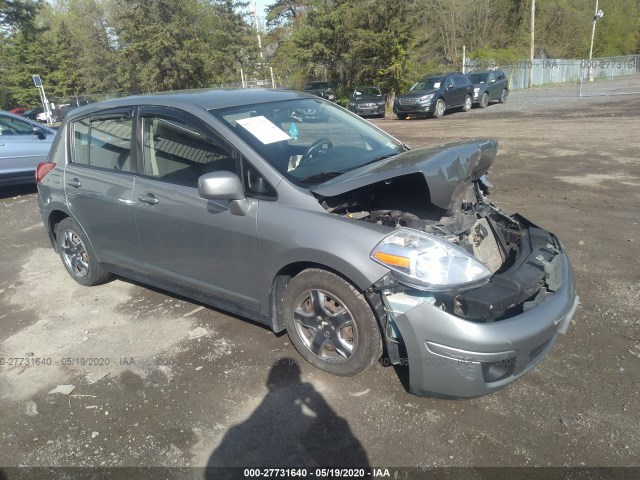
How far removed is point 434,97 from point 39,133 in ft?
50.4

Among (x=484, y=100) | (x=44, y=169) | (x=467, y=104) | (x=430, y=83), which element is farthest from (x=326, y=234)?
(x=484, y=100)

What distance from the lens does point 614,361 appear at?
10.2ft

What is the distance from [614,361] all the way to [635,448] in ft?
2.62

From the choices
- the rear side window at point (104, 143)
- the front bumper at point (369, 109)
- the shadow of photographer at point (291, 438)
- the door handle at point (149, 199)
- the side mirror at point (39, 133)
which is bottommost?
the shadow of photographer at point (291, 438)

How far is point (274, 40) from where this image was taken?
5328cm

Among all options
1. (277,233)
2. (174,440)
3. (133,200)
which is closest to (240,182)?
(277,233)

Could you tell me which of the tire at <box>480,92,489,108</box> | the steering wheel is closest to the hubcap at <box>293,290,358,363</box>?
the steering wheel

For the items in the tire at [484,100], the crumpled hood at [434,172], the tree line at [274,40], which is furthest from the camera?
the tree line at [274,40]

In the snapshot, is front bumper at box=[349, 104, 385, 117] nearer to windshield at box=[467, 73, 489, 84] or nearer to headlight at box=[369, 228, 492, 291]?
windshield at box=[467, 73, 489, 84]

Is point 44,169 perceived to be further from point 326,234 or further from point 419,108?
point 419,108

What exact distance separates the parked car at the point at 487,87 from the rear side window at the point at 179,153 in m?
22.0

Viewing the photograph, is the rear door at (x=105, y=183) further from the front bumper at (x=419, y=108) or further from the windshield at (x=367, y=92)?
the windshield at (x=367, y=92)

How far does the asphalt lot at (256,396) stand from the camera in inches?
100

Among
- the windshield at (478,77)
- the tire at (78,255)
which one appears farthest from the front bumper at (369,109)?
the tire at (78,255)
